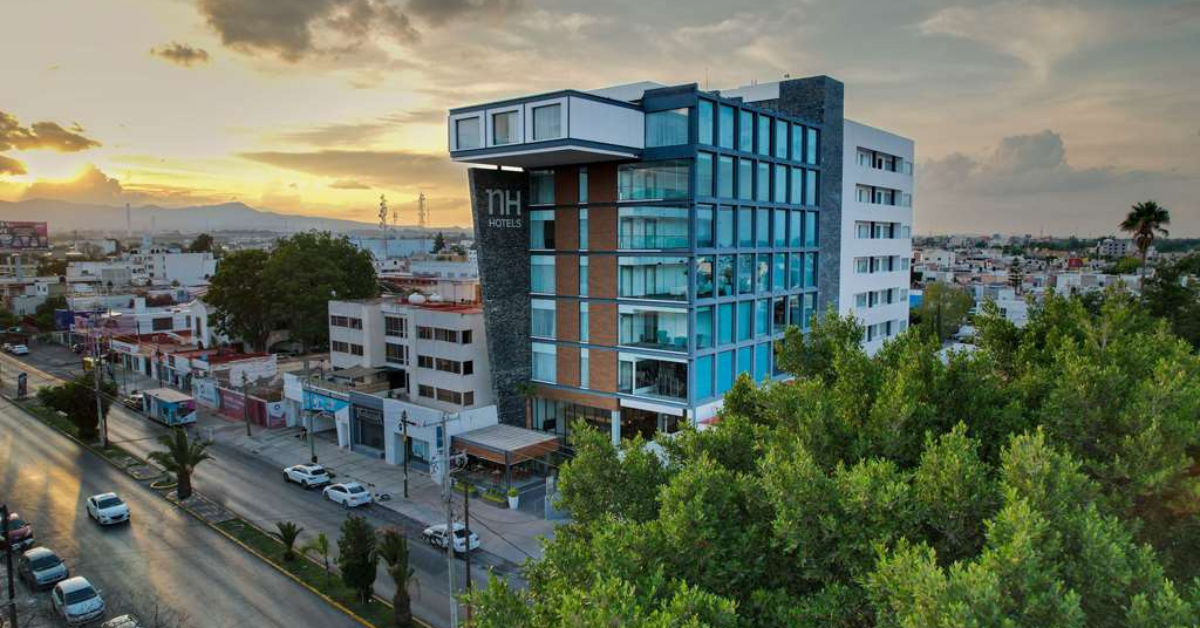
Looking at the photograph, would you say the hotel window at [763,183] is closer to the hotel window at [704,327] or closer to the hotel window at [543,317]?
the hotel window at [704,327]

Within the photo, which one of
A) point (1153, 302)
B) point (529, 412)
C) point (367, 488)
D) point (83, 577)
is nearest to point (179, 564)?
point (83, 577)

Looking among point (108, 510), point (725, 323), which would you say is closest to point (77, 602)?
point (108, 510)

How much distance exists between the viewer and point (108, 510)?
33344 millimetres

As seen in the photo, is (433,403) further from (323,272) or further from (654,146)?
(323,272)

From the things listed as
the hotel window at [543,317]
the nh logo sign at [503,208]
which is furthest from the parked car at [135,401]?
the nh logo sign at [503,208]

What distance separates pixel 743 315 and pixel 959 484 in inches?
1257

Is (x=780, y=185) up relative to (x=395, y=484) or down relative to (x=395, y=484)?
up

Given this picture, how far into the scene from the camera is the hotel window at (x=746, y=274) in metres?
42.5

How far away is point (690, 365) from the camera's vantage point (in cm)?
3900

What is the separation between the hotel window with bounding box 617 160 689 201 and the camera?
127 feet

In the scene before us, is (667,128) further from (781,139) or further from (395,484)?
(395,484)

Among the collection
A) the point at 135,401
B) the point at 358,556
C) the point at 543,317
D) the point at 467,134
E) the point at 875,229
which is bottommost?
the point at 135,401

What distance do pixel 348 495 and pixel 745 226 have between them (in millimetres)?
27012

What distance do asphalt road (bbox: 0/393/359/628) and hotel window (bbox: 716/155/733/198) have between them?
28327 millimetres
